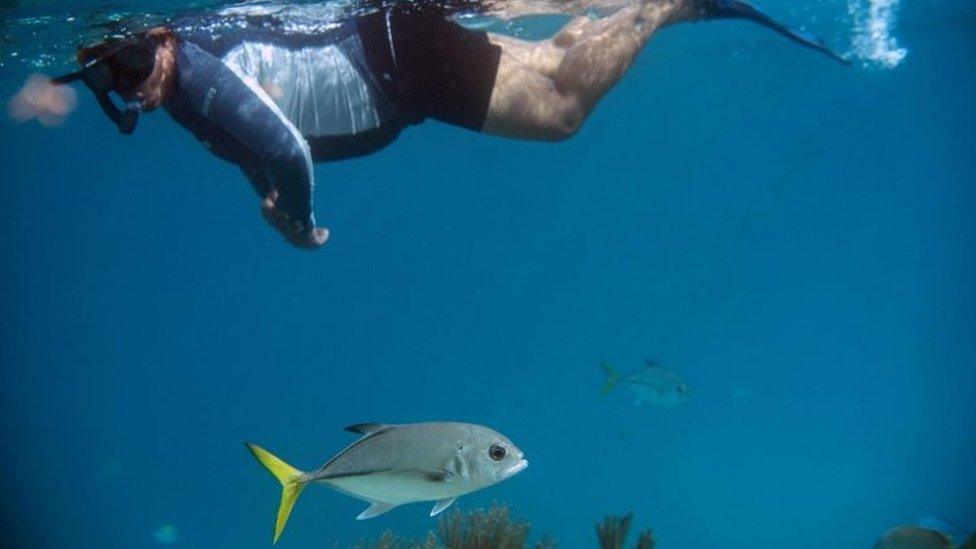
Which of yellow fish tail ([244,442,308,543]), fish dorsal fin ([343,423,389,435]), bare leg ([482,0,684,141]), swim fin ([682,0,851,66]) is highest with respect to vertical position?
swim fin ([682,0,851,66])

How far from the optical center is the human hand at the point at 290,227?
4.82 metres

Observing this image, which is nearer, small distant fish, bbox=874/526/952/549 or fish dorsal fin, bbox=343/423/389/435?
fish dorsal fin, bbox=343/423/389/435

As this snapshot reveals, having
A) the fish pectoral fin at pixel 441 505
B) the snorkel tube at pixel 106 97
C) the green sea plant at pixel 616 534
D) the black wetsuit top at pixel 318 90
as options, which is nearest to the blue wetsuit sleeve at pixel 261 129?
the black wetsuit top at pixel 318 90

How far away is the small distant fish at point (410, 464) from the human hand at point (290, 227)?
1.73 metres

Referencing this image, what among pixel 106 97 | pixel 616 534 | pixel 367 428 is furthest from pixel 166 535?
pixel 367 428

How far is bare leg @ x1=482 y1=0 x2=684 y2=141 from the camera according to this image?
6.34 metres

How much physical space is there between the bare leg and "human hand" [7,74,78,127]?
7473 millimetres

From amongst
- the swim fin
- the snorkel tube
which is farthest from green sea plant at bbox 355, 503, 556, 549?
the swim fin

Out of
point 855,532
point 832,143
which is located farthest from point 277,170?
point 832,143

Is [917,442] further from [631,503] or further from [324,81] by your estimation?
[324,81]

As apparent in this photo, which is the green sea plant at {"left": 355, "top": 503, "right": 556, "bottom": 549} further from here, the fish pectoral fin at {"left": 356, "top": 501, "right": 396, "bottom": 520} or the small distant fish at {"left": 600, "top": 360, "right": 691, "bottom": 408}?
the small distant fish at {"left": 600, "top": 360, "right": 691, "bottom": 408}

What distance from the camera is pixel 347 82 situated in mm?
6355

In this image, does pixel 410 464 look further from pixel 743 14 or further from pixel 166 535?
pixel 166 535

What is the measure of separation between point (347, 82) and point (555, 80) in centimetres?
189
